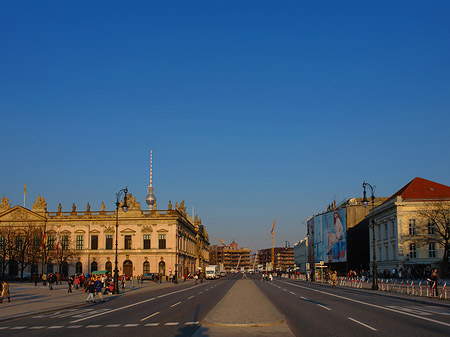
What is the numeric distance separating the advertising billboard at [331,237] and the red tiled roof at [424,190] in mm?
25719

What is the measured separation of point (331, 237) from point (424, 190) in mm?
35646

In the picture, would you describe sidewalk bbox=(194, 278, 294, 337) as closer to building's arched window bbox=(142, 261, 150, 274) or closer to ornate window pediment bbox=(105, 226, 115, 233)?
building's arched window bbox=(142, 261, 150, 274)

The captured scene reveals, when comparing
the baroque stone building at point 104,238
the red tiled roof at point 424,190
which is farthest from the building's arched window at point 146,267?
the red tiled roof at point 424,190

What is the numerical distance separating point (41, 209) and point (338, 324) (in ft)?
324

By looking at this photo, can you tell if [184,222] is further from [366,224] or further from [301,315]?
[301,315]

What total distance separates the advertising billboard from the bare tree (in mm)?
35680

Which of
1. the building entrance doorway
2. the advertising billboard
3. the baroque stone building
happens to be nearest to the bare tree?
the advertising billboard

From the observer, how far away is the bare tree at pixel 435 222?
222ft

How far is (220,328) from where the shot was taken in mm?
16125

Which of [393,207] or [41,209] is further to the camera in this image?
[41,209]

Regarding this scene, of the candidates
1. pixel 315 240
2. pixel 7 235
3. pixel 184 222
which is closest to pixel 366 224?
pixel 315 240

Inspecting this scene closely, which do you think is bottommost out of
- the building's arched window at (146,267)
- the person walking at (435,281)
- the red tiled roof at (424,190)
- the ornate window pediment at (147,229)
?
the building's arched window at (146,267)

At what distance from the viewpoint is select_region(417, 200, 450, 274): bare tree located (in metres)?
67.7

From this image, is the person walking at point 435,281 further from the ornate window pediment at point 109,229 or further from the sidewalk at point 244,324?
the ornate window pediment at point 109,229
